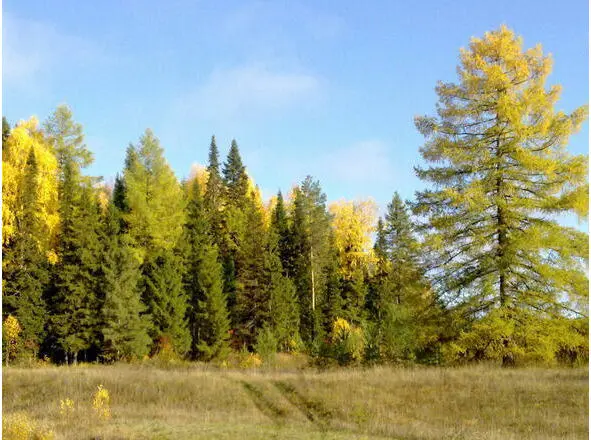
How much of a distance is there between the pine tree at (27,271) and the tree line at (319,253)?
0.33ft

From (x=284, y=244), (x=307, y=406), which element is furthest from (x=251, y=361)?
(x=307, y=406)

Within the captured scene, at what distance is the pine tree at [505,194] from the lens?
61.7 ft

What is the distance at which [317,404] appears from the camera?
55.6ft

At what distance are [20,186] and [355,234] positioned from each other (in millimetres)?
31095

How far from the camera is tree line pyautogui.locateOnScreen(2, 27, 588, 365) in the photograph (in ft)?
62.4

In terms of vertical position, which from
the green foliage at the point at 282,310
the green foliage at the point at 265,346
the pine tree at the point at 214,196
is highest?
the pine tree at the point at 214,196

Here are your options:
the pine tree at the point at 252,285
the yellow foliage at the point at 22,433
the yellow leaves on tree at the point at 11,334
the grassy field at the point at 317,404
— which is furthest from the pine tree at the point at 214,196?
the yellow foliage at the point at 22,433

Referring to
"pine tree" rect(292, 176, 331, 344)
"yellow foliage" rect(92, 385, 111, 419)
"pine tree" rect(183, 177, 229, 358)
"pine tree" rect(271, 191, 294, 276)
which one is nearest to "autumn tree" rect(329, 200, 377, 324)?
"pine tree" rect(292, 176, 331, 344)

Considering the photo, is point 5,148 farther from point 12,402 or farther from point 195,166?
point 195,166

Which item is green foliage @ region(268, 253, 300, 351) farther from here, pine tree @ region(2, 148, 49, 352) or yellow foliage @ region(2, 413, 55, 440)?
yellow foliage @ region(2, 413, 55, 440)

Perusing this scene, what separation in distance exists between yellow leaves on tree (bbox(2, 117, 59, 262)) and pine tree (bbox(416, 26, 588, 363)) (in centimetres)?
2458

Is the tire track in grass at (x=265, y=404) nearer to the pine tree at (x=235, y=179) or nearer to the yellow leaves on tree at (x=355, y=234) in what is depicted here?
the yellow leaves on tree at (x=355, y=234)

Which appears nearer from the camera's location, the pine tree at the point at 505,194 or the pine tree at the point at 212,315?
the pine tree at the point at 505,194

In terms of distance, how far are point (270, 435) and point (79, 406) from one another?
8024mm
